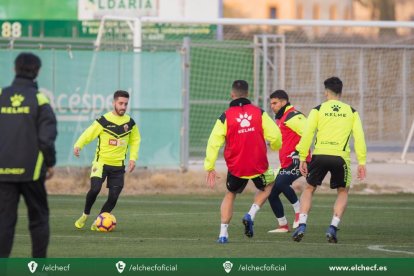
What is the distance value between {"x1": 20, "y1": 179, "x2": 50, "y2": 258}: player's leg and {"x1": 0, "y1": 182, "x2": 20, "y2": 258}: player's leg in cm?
13

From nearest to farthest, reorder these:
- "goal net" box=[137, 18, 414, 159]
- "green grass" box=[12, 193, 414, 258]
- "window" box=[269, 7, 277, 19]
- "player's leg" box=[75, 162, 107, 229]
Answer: "green grass" box=[12, 193, 414, 258], "player's leg" box=[75, 162, 107, 229], "goal net" box=[137, 18, 414, 159], "window" box=[269, 7, 277, 19]

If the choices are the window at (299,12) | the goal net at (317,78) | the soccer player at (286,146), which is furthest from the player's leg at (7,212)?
the window at (299,12)

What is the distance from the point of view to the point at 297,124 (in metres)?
19.3

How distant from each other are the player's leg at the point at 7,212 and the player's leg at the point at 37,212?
0.13 m

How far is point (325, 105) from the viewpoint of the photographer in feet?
55.4

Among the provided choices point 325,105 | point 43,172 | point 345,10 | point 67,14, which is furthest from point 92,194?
point 345,10

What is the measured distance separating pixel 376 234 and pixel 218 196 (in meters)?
9.56

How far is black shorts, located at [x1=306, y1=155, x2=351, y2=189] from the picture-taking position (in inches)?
661

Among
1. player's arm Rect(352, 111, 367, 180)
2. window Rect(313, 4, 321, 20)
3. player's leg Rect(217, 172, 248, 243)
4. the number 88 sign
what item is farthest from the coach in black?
window Rect(313, 4, 321, 20)

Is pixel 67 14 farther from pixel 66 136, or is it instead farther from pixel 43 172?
pixel 43 172

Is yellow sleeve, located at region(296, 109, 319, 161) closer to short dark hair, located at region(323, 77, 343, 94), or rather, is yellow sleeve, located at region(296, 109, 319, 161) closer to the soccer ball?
short dark hair, located at region(323, 77, 343, 94)

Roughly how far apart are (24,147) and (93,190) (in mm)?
6793

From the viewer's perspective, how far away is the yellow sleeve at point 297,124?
19.3 metres
